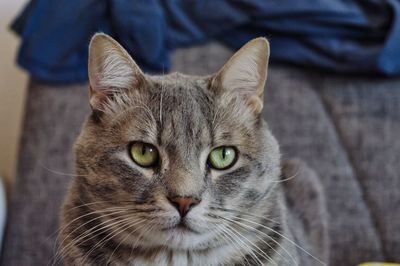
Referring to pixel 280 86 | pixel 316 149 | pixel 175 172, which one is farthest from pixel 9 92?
pixel 175 172

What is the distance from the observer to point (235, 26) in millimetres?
1473

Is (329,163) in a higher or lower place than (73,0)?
lower

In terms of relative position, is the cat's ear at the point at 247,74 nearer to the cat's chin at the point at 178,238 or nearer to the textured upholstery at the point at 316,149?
the cat's chin at the point at 178,238

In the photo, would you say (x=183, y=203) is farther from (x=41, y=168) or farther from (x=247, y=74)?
(x=41, y=168)

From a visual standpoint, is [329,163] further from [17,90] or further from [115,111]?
[17,90]

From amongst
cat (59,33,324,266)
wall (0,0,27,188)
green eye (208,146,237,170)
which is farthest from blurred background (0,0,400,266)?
green eye (208,146,237,170)

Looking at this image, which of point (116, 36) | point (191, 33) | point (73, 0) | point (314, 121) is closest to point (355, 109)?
point (314, 121)

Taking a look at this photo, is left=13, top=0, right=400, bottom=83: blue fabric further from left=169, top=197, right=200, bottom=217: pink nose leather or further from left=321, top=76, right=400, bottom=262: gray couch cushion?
left=169, top=197, right=200, bottom=217: pink nose leather

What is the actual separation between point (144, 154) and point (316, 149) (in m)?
0.73

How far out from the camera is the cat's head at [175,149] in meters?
0.84

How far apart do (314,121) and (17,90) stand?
3.30 feet

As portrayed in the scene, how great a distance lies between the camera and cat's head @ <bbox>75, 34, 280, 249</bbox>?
0.84 meters

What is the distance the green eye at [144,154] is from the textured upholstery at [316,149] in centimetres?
61

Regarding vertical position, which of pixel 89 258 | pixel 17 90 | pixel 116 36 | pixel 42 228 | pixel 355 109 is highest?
pixel 116 36
